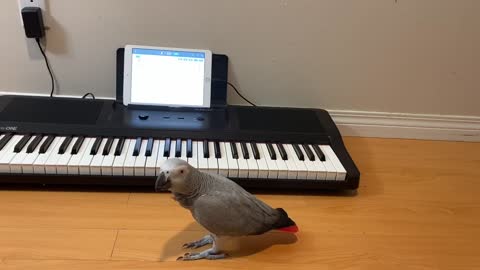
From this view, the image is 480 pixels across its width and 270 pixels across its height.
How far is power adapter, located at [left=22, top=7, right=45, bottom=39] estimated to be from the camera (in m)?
1.22

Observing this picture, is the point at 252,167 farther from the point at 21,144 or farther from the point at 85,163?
the point at 21,144

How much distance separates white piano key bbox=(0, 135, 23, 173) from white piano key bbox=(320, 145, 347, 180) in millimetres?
724

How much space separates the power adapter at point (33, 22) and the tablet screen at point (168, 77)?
26cm

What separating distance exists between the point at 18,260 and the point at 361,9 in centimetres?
105

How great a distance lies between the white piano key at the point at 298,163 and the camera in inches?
42.1

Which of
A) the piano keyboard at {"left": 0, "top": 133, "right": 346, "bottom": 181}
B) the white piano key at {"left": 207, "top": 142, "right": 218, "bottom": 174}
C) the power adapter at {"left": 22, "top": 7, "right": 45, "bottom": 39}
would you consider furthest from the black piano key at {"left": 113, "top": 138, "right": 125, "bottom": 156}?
the power adapter at {"left": 22, "top": 7, "right": 45, "bottom": 39}

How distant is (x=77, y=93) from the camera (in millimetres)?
1357

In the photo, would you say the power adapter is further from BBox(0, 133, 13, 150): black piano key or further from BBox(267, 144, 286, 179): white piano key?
BBox(267, 144, 286, 179): white piano key

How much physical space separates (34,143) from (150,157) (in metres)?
0.27

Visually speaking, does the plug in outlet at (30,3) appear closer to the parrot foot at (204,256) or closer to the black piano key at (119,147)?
the black piano key at (119,147)

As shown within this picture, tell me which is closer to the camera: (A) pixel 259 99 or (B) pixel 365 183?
(B) pixel 365 183

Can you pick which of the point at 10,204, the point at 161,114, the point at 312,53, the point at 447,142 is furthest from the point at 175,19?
the point at 447,142

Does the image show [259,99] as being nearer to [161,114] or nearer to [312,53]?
[312,53]

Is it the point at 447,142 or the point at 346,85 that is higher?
the point at 346,85
